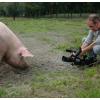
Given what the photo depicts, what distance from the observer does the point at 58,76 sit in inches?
212

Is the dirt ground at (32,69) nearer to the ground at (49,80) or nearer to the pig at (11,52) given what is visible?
the ground at (49,80)

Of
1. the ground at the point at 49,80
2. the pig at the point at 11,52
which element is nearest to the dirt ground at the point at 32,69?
the ground at the point at 49,80

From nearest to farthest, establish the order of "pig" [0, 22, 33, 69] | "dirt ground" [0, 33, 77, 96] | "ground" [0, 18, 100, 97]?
"ground" [0, 18, 100, 97], "dirt ground" [0, 33, 77, 96], "pig" [0, 22, 33, 69]

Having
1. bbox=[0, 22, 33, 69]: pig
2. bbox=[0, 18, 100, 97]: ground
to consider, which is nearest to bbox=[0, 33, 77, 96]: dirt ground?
bbox=[0, 18, 100, 97]: ground

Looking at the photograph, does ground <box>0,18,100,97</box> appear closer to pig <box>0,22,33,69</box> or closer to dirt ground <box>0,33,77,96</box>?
dirt ground <box>0,33,77,96</box>

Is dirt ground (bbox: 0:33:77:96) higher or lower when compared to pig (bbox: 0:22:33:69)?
lower

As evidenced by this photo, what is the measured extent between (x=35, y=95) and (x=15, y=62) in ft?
4.57

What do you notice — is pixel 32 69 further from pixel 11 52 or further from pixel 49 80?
pixel 49 80

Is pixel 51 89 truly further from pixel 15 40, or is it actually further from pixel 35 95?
pixel 15 40

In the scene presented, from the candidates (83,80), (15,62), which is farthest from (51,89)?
(15,62)

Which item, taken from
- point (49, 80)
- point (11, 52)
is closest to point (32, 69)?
point (11, 52)

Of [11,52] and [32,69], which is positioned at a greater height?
[11,52]

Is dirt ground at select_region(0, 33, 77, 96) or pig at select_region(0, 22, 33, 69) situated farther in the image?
pig at select_region(0, 22, 33, 69)

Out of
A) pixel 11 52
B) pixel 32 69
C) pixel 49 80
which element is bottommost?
pixel 32 69
